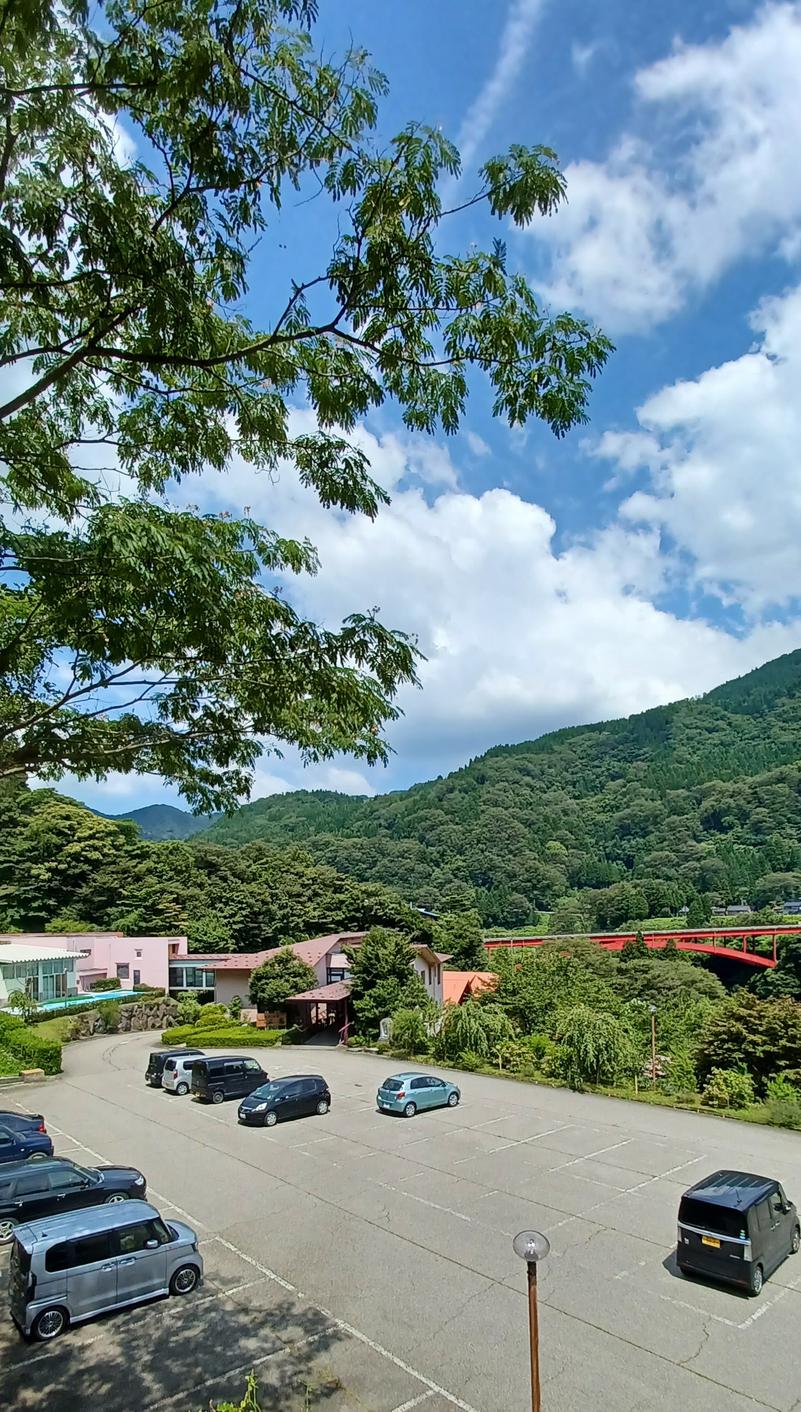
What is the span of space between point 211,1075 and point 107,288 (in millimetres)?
22198

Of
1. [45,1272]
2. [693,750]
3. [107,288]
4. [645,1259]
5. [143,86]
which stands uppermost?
[693,750]

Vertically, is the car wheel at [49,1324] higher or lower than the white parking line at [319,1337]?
higher

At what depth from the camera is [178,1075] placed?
23797 millimetres

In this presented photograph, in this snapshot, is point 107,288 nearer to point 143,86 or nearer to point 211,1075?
point 143,86

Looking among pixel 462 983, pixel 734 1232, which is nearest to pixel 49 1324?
pixel 734 1232

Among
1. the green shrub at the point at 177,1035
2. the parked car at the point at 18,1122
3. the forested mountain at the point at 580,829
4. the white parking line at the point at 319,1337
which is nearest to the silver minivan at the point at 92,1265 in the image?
the white parking line at the point at 319,1337

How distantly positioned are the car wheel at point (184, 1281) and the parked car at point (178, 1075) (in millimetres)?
13796

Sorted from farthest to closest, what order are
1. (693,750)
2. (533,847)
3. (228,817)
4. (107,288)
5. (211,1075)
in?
(693,750) < (533,847) < (211,1075) < (228,817) < (107,288)

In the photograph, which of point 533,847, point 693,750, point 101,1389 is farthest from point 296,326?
point 693,750

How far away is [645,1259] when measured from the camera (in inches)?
450

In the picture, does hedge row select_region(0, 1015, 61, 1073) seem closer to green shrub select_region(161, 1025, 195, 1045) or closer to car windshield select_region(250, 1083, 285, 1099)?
green shrub select_region(161, 1025, 195, 1045)

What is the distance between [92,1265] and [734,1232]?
822cm

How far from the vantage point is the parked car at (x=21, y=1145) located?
1551cm

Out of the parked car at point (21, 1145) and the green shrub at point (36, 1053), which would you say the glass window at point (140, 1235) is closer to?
the parked car at point (21, 1145)
